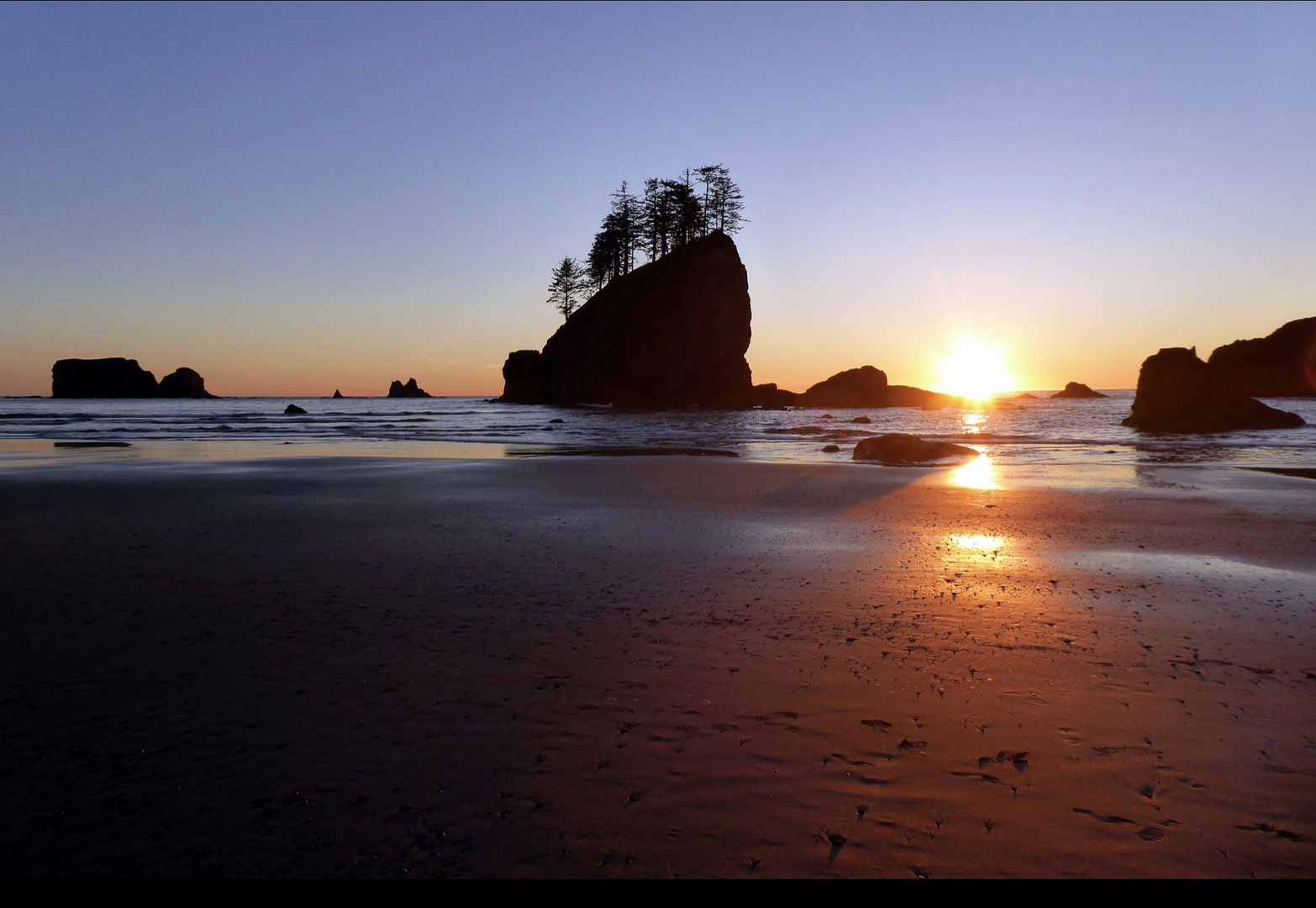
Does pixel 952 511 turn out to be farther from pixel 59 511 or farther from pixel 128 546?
pixel 59 511

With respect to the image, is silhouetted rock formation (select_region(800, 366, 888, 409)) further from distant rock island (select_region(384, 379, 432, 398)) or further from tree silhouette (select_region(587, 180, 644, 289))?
distant rock island (select_region(384, 379, 432, 398))

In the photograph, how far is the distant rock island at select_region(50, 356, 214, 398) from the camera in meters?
124

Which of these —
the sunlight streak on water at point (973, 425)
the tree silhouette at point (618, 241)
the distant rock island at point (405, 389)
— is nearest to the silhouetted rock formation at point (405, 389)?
the distant rock island at point (405, 389)

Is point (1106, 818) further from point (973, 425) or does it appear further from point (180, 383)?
point (180, 383)

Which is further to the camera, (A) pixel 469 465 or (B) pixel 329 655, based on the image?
(A) pixel 469 465

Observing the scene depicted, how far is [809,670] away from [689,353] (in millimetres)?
66653

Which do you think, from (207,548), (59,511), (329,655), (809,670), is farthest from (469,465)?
(809,670)

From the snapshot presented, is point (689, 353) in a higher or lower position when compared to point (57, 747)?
higher

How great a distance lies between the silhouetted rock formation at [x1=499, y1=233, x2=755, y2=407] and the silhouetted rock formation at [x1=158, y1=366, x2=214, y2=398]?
10385 centimetres

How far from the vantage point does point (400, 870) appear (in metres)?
2.40

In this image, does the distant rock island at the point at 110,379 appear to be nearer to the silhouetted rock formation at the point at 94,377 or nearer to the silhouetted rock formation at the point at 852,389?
the silhouetted rock formation at the point at 94,377

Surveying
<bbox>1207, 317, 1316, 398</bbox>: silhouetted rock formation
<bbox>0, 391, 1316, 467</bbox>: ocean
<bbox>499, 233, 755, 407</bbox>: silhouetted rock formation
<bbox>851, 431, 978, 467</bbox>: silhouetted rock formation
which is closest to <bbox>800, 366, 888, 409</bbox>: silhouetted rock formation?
<bbox>499, 233, 755, 407</bbox>: silhouetted rock formation

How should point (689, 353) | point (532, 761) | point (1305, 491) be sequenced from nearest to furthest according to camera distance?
point (532, 761), point (1305, 491), point (689, 353)

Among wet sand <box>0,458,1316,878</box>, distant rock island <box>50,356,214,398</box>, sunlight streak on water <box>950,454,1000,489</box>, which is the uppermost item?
distant rock island <box>50,356,214,398</box>
